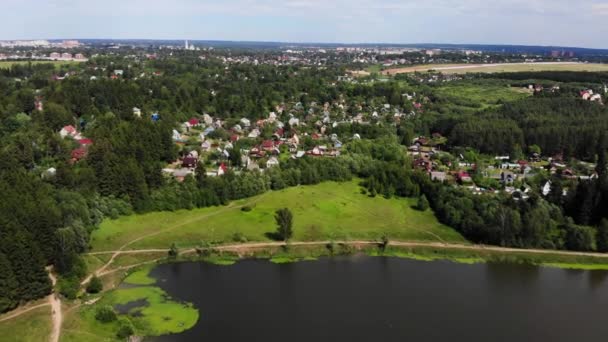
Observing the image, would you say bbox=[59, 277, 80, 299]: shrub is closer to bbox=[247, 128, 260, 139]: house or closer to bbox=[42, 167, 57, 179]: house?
bbox=[42, 167, 57, 179]: house

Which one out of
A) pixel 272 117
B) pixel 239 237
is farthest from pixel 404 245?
pixel 272 117

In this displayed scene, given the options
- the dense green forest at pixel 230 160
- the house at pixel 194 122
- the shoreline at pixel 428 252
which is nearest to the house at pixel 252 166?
the dense green forest at pixel 230 160

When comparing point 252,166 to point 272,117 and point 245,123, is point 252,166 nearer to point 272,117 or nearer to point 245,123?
point 245,123

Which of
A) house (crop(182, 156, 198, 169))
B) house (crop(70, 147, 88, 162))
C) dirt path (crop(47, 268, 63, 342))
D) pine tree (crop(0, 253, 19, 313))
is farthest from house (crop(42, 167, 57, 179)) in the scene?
pine tree (crop(0, 253, 19, 313))

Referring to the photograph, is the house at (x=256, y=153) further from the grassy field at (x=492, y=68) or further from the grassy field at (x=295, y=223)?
the grassy field at (x=492, y=68)

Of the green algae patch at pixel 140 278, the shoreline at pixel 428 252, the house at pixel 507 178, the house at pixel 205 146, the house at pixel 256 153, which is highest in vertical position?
the house at pixel 205 146

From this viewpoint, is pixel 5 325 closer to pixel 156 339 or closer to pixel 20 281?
pixel 20 281

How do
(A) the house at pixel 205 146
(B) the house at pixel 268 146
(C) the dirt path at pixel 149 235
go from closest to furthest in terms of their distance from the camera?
(C) the dirt path at pixel 149 235
(A) the house at pixel 205 146
(B) the house at pixel 268 146
